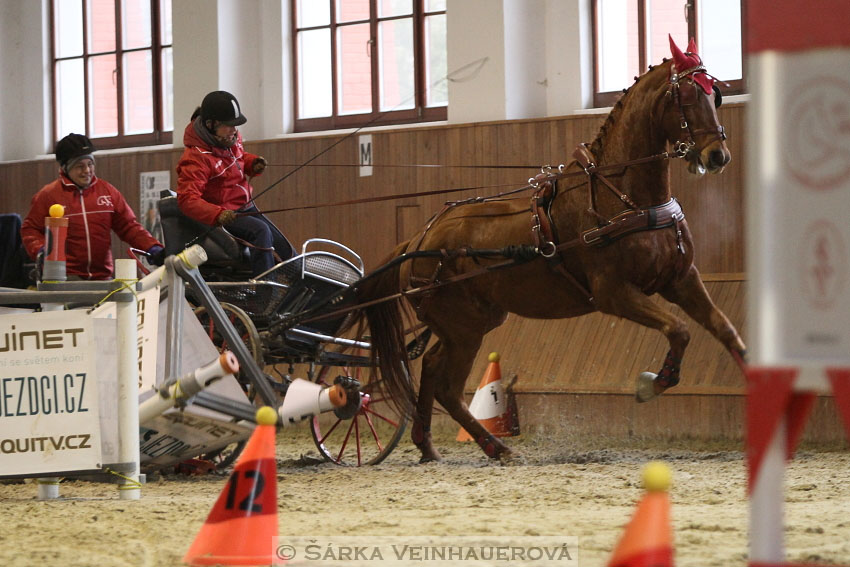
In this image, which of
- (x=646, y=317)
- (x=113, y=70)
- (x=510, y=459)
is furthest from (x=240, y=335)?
(x=113, y=70)

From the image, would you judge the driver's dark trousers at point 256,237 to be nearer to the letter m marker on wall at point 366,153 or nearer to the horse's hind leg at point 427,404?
the horse's hind leg at point 427,404

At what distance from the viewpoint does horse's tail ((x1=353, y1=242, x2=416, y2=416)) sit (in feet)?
22.0

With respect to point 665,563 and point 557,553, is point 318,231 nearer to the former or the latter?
point 557,553

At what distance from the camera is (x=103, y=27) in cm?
1119

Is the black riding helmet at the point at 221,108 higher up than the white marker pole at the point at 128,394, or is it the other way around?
the black riding helmet at the point at 221,108

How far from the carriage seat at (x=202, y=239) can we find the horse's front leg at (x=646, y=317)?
1931 millimetres

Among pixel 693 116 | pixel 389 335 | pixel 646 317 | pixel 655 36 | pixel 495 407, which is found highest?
pixel 655 36

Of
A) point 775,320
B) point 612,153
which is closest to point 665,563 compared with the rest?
point 775,320

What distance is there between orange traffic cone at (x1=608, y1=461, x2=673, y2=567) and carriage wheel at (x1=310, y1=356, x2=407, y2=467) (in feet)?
13.2

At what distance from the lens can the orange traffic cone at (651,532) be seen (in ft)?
6.61

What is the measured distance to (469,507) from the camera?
4523 mm

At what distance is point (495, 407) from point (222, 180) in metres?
2.33

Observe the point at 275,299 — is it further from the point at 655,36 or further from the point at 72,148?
the point at 655,36

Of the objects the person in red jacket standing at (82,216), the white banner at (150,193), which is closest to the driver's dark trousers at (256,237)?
the person in red jacket standing at (82,216)
